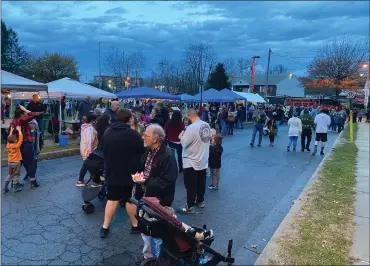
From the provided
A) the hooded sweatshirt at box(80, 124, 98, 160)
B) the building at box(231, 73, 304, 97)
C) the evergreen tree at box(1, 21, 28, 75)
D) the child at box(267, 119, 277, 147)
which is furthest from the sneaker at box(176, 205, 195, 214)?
the building at box(231, 73, 304, 97)

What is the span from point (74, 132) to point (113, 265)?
39.7ft

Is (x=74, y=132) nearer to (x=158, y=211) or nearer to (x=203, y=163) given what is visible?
(x=203, y=163)

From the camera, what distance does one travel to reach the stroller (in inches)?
123

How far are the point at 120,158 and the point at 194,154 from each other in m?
1.63

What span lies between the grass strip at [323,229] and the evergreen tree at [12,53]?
5364cm

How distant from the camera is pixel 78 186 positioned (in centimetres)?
707

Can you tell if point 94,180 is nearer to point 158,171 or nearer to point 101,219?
point 101,219

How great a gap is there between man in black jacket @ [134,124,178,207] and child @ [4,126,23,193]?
11.7ft

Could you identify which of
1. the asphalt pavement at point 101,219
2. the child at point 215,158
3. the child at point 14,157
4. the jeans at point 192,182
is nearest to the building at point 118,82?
the asphalt pavement at point 101,219

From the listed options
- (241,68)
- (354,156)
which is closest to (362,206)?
(354,156)

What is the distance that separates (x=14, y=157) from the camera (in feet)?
21.1

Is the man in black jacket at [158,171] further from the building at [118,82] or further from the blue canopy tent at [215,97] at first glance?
the building at [118,82]

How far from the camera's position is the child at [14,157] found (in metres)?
6.37

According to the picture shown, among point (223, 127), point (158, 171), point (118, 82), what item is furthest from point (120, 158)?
point (118, 82)
